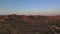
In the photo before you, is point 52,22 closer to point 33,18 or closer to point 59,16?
point 59,16

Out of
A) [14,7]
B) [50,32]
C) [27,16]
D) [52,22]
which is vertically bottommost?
[50,32]

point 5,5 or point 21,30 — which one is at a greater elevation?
point 5,5

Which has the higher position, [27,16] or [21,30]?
[27,16]

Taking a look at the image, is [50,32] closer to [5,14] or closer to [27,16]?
[27,16]

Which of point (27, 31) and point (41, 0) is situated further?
point (41, 0)

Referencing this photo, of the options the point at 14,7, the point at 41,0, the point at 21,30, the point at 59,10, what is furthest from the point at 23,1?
the point at 59,10

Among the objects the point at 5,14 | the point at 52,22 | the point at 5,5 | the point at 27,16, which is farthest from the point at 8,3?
the point at 52,22
